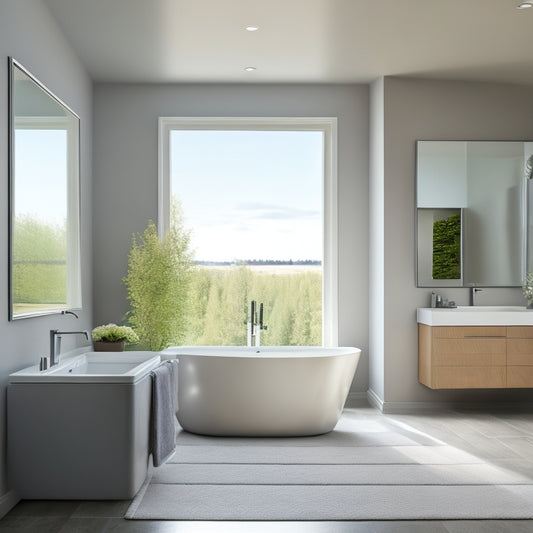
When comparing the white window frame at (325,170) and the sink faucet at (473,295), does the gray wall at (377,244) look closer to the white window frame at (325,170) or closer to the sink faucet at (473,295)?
the white window frame at (325,170)

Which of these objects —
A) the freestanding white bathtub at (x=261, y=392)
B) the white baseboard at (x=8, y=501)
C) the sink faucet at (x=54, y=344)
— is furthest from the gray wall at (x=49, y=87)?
the freestanding white bathtub at (x=261, y=392)

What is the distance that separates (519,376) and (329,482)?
237cm

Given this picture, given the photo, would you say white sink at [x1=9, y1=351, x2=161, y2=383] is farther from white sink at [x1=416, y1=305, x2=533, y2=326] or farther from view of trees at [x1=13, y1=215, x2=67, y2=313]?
white sink at [x1=416, y1=305, x2=533, y2=326]

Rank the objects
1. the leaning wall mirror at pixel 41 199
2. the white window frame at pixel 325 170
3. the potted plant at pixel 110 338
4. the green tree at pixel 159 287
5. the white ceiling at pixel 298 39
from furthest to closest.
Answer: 1. the white window frame at pixel 325 170
2. the green tree at pixel 159 287
3. the potted plant at pixel 110 338
4. the white ceiling at pixel 298 39
5. the leaning wall mirror at pixel 41 199

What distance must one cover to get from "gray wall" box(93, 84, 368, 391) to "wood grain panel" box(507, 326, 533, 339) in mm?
1289

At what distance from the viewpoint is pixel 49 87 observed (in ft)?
14.7

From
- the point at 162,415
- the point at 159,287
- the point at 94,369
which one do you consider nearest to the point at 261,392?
the point at 162,415

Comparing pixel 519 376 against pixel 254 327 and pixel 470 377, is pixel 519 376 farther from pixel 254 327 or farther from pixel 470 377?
pixel 254 327

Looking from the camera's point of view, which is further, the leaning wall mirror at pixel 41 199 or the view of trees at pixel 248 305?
A: the view of trees at pixel 248 305

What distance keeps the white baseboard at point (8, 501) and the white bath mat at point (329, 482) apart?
61cm

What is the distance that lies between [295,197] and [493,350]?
221 cm

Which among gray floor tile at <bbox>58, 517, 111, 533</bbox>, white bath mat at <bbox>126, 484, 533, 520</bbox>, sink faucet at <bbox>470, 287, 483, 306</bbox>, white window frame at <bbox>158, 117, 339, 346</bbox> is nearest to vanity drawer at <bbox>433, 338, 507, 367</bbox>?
sink faucet at <bbox>470, 287, 483, 306</bbox>

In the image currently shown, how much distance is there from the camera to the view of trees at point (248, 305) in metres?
6.12

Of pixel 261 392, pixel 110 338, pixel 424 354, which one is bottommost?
pixel 261 392
